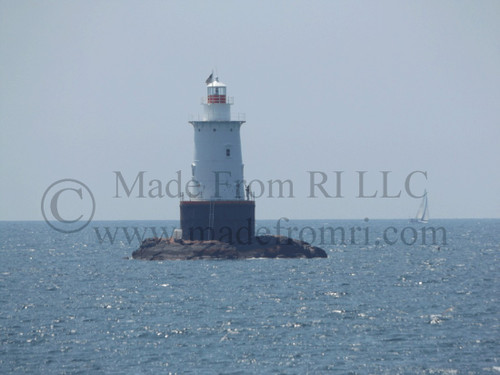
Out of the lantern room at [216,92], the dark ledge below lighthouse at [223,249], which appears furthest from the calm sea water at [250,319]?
the lantern room at [216,92]

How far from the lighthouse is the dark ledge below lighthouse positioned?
40.3 inches

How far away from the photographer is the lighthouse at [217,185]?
68.4 m

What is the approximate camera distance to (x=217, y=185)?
225 ft

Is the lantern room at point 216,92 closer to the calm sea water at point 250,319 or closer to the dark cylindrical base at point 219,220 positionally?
the dark cylindrical base at point 219,220

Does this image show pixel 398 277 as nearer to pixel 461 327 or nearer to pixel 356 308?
pixel 356 308

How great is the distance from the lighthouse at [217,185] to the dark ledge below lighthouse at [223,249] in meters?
1.02

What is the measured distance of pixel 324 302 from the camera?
49500 millimetres

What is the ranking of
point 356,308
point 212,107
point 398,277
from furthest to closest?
point 212,107
point 398,277
point 356,308

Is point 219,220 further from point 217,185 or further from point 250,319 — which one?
point 250,319

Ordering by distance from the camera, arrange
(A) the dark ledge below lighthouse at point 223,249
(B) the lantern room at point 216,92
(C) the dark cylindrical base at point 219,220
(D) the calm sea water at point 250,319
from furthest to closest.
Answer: (B) the lantern room at point 216,92 → (C) the dark cylindrical base at point 219,220 → (A) the dark ledge below lighthouse at point 223,249 → (D) the calm sea water at point 250,319

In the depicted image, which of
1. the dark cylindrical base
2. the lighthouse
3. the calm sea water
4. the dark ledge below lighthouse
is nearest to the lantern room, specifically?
the lighthouse

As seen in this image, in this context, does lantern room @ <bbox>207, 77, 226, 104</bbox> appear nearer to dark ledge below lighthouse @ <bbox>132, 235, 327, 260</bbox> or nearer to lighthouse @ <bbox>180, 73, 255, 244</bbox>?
lighthouse @ <bbox>180, 73, 255, 244</bbox>

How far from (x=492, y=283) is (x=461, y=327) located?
2014cm

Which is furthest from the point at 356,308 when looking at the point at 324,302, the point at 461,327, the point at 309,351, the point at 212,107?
the point at 212,107
